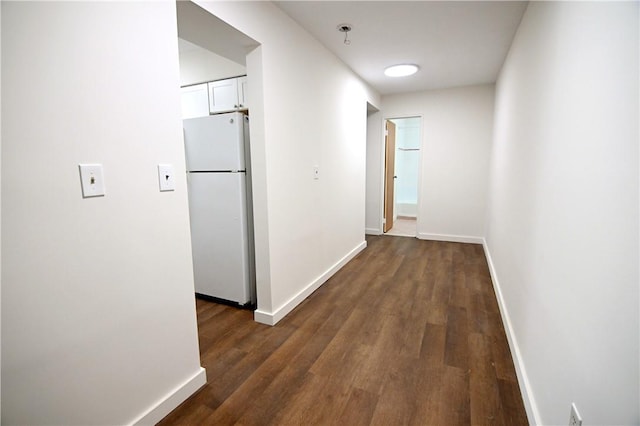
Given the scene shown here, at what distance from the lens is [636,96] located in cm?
73

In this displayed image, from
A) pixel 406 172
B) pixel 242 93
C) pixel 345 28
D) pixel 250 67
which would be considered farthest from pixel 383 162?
pixel 250 67

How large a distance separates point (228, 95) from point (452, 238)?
416cm

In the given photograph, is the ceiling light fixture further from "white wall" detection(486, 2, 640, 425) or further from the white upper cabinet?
"white wall" detection(486, 2, 640, 425)

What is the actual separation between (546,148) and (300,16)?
2.00 metres

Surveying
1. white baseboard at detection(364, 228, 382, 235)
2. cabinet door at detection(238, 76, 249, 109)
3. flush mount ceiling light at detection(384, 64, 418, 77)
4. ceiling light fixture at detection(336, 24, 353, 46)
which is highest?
flush mount ceiling light at detection(384, 64, 418, 77)

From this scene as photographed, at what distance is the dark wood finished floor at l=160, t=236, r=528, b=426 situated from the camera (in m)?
1.49

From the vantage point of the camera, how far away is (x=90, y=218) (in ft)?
3.68

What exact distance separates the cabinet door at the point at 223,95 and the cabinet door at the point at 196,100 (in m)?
0.08

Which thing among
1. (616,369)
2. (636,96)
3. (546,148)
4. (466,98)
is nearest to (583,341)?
(616,369)

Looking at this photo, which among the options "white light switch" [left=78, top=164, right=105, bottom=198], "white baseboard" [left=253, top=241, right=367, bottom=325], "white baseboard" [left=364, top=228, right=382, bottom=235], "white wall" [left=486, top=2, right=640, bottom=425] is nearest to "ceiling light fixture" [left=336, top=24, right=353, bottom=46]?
"white wall" [left=486, top=2, right=640, bottom=425]

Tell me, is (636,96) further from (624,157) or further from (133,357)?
(133,357)

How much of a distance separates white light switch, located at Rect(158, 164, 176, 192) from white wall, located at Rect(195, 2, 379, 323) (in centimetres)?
82

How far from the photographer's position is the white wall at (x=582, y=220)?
743 mm

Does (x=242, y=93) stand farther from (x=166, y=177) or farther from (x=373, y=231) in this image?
(x=373, y=231)
